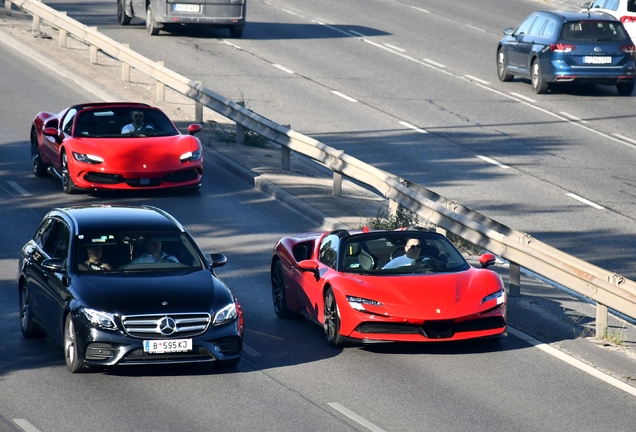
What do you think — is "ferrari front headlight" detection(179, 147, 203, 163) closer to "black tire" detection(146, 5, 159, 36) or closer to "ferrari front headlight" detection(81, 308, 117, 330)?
"ferrari front headlight" detection(81, 308, 117, 330)

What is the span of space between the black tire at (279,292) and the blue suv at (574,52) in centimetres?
1549

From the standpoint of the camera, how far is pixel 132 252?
40.1 ft

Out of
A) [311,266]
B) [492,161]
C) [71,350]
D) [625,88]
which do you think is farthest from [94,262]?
[625,88]

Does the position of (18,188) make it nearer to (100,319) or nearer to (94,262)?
(94,262)

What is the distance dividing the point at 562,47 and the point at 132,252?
18.0 metres

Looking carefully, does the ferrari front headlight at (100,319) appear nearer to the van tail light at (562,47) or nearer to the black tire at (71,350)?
the black tire at (71,350)

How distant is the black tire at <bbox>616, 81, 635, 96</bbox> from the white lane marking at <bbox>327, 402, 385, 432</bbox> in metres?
19.8

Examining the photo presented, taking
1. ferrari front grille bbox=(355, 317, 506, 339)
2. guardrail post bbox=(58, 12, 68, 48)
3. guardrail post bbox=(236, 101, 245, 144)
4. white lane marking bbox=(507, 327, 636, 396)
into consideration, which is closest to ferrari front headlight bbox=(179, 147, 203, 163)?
guardrail post bbox=(236, 101, 245, 144)

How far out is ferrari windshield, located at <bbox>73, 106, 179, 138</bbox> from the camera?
793 inches

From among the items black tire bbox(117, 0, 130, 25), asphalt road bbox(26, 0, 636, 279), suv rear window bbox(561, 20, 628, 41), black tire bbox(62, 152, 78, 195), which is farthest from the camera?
black tire bbox(117, 0, 130, 25)

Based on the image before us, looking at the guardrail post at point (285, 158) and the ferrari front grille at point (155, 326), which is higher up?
the ferrari front grille at point (155, 326)

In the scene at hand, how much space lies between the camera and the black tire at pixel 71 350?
36.9ft

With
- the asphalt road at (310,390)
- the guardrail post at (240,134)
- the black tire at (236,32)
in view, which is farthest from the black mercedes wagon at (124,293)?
the black tire at (236,32)

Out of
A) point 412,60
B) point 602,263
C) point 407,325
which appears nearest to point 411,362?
point 407,325
